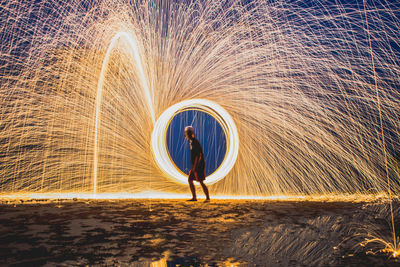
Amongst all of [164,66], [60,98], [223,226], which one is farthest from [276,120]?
[60,98]

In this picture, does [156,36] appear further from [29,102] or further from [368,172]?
[368,172]

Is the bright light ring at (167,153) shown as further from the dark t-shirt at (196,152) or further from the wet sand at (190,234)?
the wet sand at (190,234)

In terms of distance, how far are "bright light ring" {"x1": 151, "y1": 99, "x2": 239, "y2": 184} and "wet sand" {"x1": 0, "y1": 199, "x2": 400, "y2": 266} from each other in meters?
1.83

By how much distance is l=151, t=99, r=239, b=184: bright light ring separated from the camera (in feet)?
30.3

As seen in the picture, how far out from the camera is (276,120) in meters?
9.80

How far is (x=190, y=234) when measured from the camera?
177 inches

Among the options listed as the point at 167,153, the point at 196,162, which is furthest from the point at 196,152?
the point at 167,153

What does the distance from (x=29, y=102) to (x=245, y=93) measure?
7.01 meters

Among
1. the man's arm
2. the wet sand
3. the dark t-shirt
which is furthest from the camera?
the dark t-shirt

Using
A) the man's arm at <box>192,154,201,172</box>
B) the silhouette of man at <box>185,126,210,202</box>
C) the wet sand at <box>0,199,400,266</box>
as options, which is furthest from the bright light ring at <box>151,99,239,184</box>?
the wet sand at <box>0,199,400,266</box>

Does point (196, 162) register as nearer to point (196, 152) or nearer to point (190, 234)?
point (196, 152)

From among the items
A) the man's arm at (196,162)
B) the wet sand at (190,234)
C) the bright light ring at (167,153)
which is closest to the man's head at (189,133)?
the man's arm at (196,162)

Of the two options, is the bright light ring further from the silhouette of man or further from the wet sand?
the wet sand

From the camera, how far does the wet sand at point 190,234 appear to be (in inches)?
132
